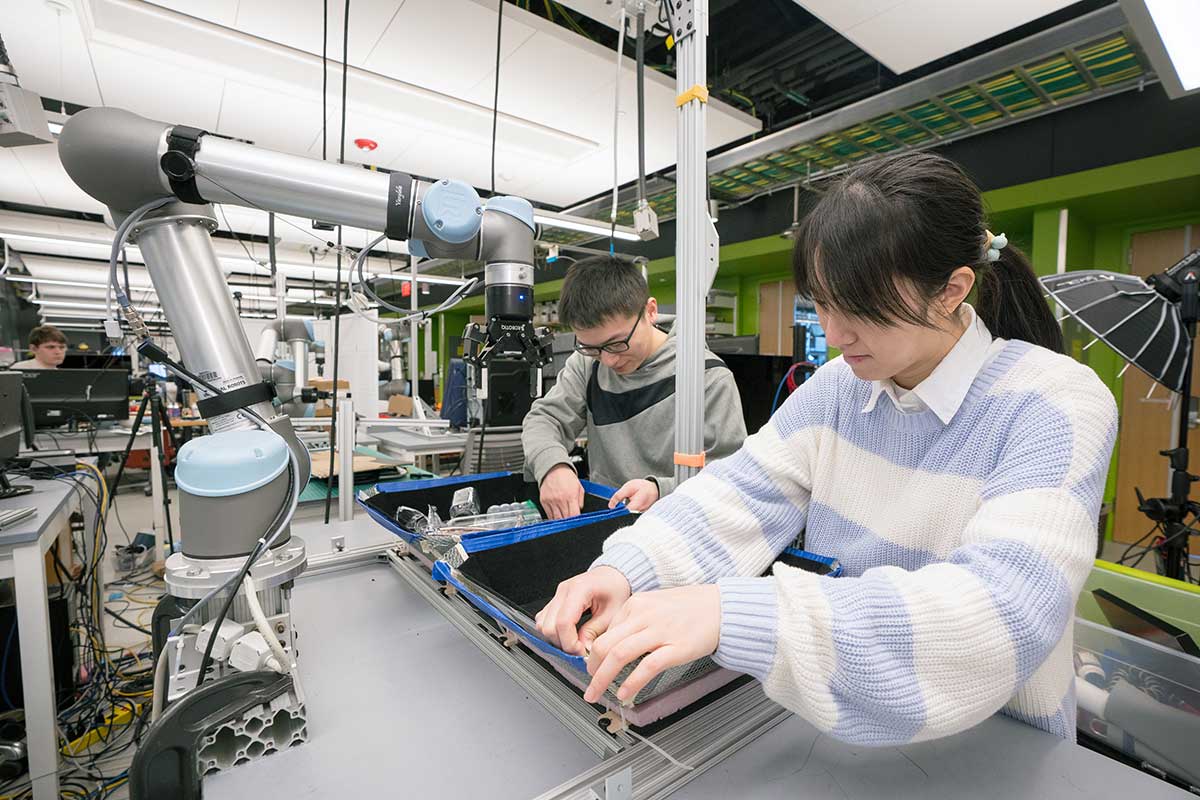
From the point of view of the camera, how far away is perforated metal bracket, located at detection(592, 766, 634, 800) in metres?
0.45

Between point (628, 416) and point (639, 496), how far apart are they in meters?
0.63

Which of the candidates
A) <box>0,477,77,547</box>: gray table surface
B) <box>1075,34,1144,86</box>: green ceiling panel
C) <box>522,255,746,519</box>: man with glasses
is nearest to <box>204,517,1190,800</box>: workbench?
<box>522,255,746,519</box>: man with glasses

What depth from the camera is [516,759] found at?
541 mm

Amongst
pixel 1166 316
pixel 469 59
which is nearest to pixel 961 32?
pixel 1166 316

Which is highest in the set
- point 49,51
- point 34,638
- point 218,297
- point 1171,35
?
point 49,51

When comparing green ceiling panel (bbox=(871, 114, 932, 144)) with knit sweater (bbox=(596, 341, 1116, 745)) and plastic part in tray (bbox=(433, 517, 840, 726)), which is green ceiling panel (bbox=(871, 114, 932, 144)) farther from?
plastic part in tray (bbox=(433, 517, 840, 726))

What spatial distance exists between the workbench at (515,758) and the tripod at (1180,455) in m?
1.59

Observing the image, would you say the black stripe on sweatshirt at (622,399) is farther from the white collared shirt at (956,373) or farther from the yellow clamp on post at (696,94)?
the white collared shirt at (956,373)

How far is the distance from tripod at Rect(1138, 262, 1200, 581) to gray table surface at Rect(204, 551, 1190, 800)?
1584 mm

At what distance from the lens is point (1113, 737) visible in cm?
90

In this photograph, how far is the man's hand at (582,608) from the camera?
1.71ft

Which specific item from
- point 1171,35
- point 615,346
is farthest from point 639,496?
point 1171,35

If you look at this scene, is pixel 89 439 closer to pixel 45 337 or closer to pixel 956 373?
pixel 45 337

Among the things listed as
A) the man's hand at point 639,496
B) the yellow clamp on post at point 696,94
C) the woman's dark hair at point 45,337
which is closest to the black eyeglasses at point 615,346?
the man's hand at point 639,496
